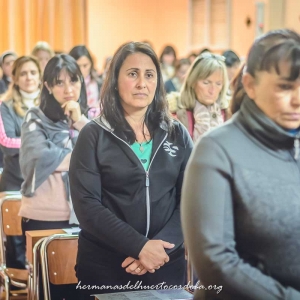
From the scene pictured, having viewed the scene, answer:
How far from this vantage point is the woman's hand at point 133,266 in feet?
7.25

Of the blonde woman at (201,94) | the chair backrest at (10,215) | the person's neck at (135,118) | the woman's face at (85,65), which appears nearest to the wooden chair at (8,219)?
the chair backrest at (10,215)

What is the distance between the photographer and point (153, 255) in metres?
2.18

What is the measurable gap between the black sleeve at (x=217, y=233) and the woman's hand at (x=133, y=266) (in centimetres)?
85

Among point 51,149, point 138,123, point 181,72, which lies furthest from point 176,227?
point 181,72

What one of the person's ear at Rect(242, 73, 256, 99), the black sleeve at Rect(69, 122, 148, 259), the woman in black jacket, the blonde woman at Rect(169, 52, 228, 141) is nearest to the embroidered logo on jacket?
the woman in black jacket

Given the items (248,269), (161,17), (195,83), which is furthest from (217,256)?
(161,17)

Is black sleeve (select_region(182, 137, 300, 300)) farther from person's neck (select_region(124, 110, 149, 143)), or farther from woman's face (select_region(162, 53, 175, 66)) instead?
woman's face (select_region(162, 53, 175, 66))

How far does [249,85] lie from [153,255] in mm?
927

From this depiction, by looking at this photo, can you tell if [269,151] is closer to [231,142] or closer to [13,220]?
[231,142]

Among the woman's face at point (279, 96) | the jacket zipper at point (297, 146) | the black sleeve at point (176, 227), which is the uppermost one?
the woman's face at point (279, 96)

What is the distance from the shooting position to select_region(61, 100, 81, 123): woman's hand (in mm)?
3182

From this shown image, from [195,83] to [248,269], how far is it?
7.72 feet

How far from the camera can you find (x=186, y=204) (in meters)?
1.38

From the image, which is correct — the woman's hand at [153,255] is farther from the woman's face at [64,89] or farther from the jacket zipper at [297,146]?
the woman's face at [64,89]
